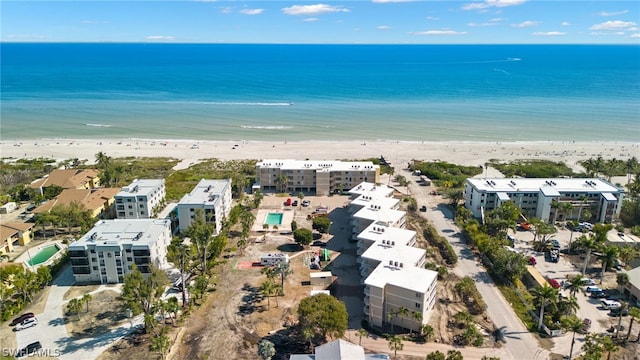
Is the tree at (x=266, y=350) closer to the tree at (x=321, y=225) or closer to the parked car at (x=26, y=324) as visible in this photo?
the parked car at (x=26, y=324)

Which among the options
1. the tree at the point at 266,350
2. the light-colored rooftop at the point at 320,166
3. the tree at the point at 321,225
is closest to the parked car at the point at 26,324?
the tree at the point at 266,350

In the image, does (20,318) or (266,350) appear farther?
(20,318)

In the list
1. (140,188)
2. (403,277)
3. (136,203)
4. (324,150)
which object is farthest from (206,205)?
(324,150)

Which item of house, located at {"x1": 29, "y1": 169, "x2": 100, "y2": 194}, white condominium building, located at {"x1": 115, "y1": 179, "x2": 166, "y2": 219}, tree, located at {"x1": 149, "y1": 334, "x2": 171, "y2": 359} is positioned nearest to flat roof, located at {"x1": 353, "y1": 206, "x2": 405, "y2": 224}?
tree, located at {"x1": 149, "y1": 334, "x2": 171, "y2": 359}

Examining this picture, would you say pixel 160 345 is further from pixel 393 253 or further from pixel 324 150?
pixel 324 150


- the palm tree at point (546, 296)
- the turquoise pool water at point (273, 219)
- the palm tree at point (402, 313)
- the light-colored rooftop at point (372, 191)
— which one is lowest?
the turquoise pool water at point (273, 219)

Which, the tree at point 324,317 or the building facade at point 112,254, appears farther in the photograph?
the building facade at point 112,254

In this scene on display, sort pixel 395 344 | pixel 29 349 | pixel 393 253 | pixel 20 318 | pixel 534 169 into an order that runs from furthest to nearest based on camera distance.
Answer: pixel 534 169 → pixel 393 253 → pixel 20 318 → pixel 29 349 → pixel 395 344
